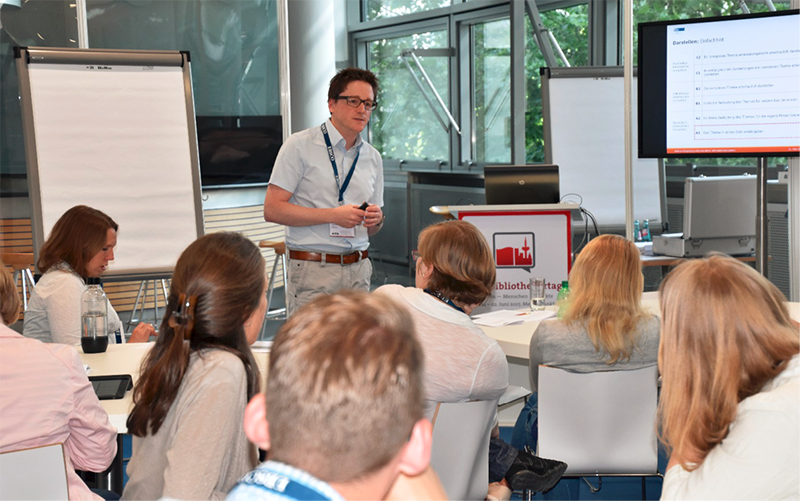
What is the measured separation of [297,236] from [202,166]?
3.45 meters

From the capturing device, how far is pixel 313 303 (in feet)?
2.94

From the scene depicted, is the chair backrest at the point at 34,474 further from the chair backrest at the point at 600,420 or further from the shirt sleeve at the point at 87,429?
the chair backrest at the point at 600,420

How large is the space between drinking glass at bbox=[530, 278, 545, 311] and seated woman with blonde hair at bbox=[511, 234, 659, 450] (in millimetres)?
1032

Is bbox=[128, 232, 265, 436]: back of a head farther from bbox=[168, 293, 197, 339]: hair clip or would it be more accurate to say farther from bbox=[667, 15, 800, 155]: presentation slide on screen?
bbox=[667, 15, 800, 155]: presentation slide on screen

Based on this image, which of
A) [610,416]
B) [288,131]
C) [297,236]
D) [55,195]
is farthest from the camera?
[288,131]

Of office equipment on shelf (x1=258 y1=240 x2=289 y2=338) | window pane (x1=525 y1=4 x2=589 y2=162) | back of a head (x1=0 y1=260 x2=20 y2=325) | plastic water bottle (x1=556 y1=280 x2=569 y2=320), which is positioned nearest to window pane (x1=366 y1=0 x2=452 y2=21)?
window pane (x1=525 y1=4 x2=589 y2=162)

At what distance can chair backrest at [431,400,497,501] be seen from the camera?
1.99 metres

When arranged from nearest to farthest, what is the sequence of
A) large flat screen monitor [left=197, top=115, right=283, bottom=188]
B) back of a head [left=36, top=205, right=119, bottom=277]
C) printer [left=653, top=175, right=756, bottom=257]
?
back of a head [left=36, top=205, right=119, bottom=277]
printer [left=653, top=175, right=756, bottom=257]
large flat screen monitor [left=197, top=115, right=283, bottom=188]

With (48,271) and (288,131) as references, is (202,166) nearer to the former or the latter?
(288,131)

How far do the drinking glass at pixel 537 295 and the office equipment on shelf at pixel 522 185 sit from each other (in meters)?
0.64

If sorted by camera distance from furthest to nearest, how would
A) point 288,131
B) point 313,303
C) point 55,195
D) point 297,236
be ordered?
point 288,131 → point 55,195 → point 297,236 → point 313,303

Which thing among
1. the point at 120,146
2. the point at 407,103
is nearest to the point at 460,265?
the point at 120,146

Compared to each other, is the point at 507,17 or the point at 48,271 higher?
the point at 507,17

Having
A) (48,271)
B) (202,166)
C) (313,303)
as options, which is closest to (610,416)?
(313,303)
